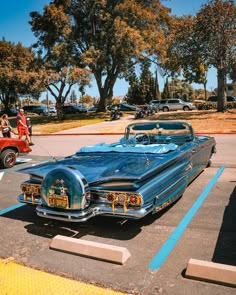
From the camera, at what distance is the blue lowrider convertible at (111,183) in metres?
4.09

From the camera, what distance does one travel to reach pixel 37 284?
10.7 ft

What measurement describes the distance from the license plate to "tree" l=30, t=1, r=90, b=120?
24.3m

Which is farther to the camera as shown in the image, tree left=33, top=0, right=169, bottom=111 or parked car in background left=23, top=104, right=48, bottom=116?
parked car in background left=23, top=104, right=48, bottom=116

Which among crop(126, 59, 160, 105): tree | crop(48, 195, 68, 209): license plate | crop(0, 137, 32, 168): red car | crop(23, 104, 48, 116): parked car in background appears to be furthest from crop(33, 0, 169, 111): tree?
crop(48, 195, 68, 209): license plate

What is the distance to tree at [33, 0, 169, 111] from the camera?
28.2m

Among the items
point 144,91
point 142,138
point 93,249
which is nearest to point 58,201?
point 93,249

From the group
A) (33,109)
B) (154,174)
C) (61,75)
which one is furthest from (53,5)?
(154,174)

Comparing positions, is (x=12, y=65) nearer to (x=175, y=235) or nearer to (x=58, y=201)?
(x=58, y=201)

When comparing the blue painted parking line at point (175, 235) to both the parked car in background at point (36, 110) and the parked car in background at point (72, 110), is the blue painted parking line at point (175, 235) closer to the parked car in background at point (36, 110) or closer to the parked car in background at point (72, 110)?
the parked car in background at point (72, 110)

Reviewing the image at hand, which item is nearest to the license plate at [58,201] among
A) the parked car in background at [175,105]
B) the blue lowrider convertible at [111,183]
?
the blue lowrider convertible at [111,183]

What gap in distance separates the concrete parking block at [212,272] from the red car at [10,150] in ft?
23.0

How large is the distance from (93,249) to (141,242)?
67 cm

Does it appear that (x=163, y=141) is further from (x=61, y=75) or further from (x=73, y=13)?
(x=73, y=13)

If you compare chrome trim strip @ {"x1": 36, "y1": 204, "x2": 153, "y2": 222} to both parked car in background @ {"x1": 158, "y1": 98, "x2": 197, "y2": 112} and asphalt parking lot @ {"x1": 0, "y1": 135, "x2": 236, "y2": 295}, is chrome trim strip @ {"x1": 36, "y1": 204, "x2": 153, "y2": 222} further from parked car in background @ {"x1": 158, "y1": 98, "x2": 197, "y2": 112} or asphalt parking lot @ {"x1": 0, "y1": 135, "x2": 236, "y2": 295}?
parked car in background @ {"x1": 158, "y1": 98, "x2": 197, "y2": 112}
